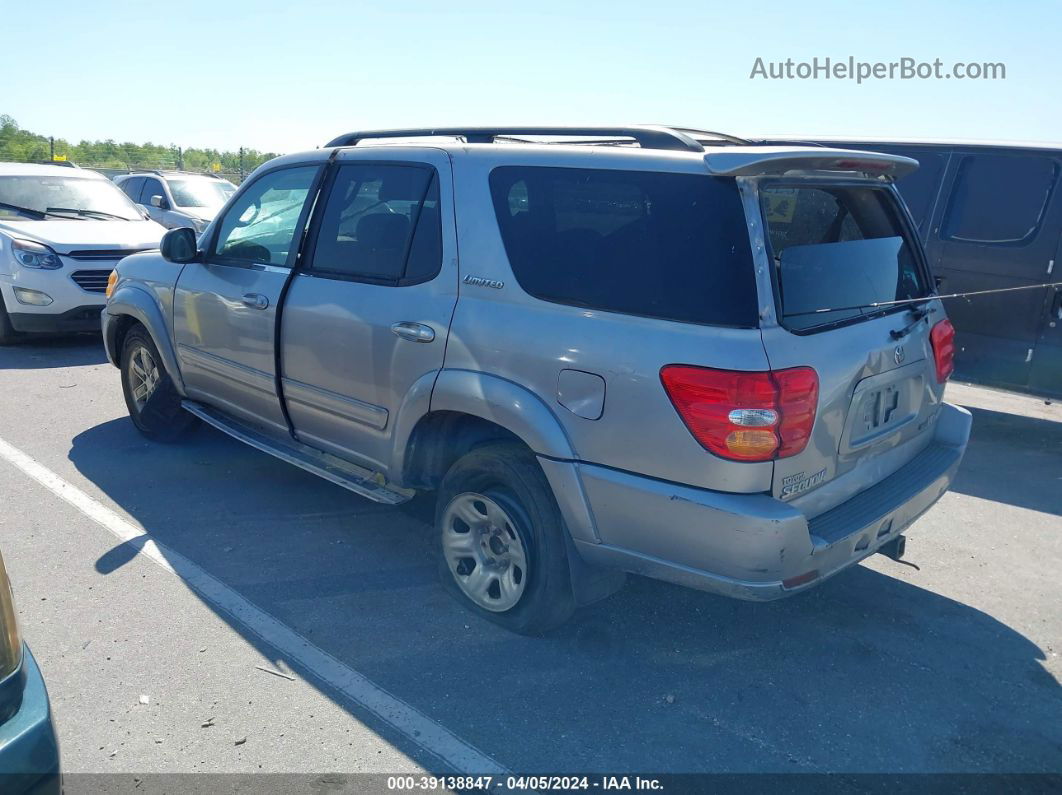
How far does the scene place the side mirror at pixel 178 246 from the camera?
16.2 ft

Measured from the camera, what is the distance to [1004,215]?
659 cm

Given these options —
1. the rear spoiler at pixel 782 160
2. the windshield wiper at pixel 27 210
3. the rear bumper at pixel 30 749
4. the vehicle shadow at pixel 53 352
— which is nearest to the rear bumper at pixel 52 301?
the vehicle shadow at pixel 53 352

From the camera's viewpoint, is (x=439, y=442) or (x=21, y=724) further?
(x=439, y=442)

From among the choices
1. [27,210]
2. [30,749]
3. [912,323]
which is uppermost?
[912,323]

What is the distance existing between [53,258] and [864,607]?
8.18 m

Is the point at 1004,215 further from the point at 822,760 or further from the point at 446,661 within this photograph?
the point at 446,661

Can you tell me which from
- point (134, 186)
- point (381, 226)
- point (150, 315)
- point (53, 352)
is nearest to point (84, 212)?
point (53, 352)

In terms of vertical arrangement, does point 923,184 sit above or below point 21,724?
above

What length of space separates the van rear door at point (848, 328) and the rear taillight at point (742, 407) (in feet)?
0.23

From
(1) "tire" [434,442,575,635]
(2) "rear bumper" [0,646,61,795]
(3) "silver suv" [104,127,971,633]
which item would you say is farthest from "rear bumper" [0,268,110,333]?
(2) "rear bumper" [0,646,61,795]

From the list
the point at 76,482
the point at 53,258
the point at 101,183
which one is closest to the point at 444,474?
the point at 76,482

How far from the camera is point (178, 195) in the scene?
567 inches

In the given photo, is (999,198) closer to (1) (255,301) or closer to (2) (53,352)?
(1) (255,301)

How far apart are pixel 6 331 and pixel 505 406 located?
25.2 ft
